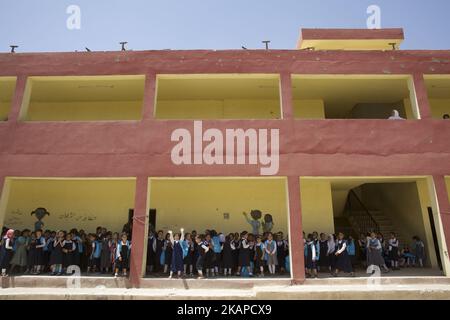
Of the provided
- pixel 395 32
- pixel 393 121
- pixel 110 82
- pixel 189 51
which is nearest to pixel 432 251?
pixel 393 121

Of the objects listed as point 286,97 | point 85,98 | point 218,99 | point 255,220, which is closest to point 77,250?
point 85,98

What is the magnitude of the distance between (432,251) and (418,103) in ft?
17.1

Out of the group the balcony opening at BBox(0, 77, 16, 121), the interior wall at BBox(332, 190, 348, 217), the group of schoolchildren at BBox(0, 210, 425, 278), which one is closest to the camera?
the group of schoolchildren at BBox(0, 210, 425, 278)

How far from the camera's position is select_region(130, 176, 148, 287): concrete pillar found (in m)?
9.50

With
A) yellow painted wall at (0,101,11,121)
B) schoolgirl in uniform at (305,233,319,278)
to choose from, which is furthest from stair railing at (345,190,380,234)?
yellow painted wall at (0,101,11,121)

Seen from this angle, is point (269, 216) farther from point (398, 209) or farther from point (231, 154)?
point (398, 209)

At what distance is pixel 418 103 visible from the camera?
428 inches

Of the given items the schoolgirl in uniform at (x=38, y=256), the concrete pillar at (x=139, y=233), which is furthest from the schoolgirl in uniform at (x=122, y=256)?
the schoolgirl in uniform at (x=38, y=256)

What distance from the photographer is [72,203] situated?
1309cm

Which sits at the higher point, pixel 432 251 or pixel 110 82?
pixel 110 82

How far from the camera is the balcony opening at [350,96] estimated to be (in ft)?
38.5

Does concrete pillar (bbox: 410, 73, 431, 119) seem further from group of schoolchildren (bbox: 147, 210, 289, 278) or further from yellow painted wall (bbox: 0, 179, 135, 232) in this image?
yellow painted wall (bbox: 0, 179, 135, 232)

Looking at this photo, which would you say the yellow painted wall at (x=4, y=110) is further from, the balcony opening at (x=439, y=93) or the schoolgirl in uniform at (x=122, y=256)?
the balcony opening at (x=439, y=93)
